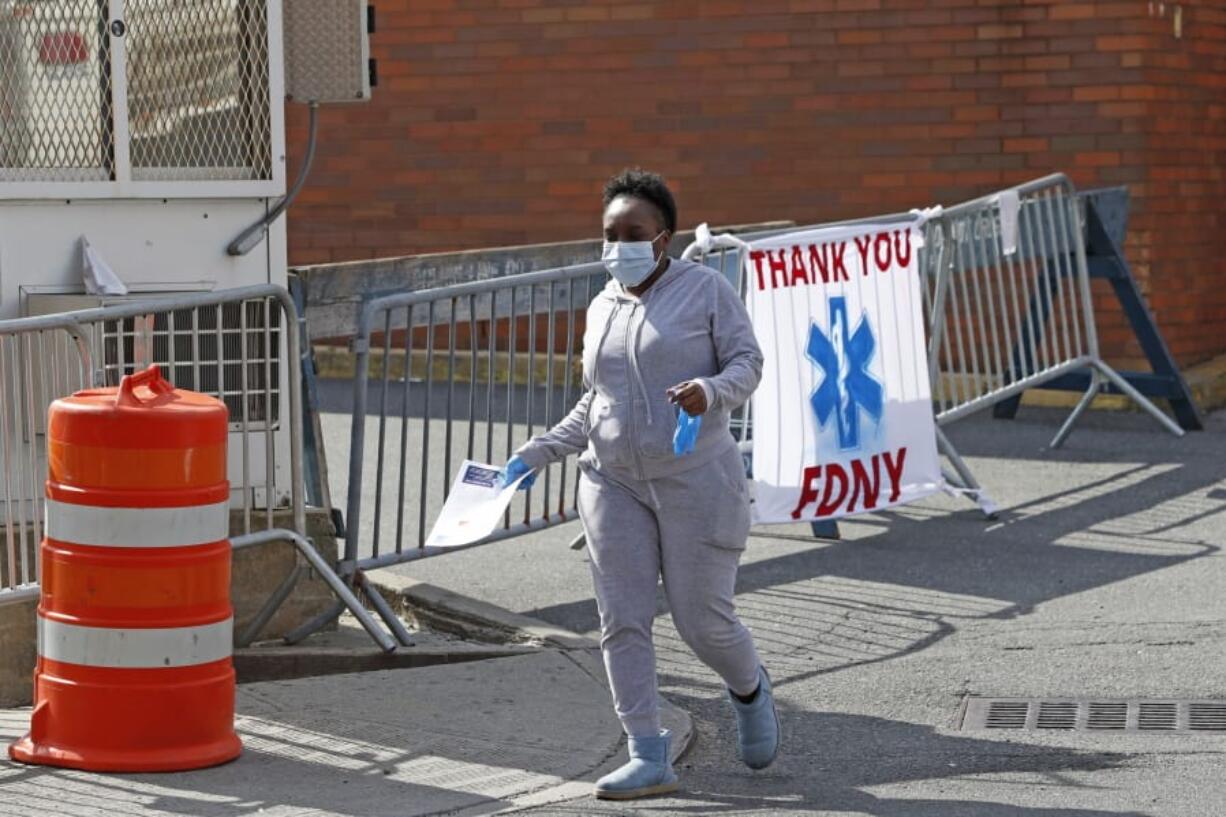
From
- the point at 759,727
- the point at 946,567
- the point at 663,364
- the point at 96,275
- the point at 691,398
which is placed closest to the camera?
the point at 691,398

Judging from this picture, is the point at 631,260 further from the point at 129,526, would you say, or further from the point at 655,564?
the point at 129,526

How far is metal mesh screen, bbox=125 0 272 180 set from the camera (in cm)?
750

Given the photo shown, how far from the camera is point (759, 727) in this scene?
238 inches

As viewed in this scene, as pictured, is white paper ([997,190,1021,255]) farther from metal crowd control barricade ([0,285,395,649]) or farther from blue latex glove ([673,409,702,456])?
blue latex glove ([673,409,702,456])

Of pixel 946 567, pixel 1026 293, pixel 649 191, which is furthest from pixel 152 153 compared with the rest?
pixel 1026 293

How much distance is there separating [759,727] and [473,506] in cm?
100

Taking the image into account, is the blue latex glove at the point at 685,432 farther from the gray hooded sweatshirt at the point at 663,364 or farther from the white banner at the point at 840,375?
the white banner at the point at 840,375

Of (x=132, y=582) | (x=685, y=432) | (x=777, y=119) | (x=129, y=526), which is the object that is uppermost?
(x=777, y=119)

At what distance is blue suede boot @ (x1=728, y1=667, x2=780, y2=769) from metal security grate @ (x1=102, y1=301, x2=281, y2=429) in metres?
2.20

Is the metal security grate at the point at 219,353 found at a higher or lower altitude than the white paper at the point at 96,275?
lower

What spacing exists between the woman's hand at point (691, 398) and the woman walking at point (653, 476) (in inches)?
7.9

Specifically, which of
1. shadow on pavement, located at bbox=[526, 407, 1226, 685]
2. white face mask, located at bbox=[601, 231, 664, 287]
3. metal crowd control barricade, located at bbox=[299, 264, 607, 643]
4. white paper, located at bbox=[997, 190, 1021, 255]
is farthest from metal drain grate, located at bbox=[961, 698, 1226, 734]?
white paper, located at bbox=[997, 190, 1021, 255]

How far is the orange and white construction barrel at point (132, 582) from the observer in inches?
232

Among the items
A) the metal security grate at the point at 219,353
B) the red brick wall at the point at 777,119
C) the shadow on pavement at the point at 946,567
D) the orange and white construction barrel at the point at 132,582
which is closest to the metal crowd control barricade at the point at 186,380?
the metal security grate at the point at 219,353
